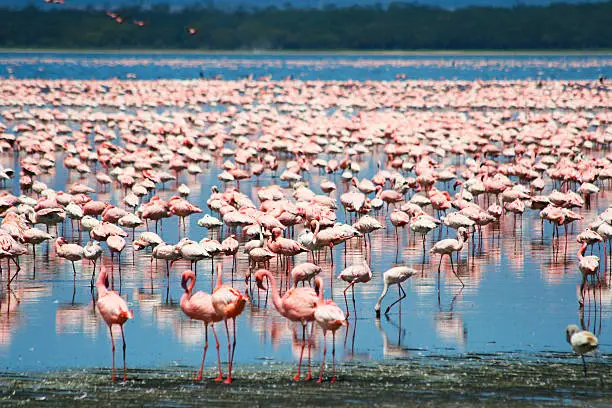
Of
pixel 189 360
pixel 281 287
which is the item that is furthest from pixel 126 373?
pixel 281 287

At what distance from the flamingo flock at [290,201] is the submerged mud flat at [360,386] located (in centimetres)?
32

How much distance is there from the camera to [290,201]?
2033 cm

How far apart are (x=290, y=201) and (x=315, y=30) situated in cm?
15704

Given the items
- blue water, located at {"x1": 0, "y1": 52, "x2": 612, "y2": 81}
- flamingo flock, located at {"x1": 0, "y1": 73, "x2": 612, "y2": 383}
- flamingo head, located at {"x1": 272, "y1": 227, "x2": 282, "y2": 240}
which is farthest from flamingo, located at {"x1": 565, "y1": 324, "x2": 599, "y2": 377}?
blue water, located at {"x1": 0, "y1": 52, "x2": 612, "y2": 81}

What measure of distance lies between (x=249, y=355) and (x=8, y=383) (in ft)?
7.51

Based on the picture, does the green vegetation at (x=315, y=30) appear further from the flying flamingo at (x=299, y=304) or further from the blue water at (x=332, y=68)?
the flying flamingo at (x=299, y=304)

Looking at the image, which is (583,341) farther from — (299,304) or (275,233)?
(275,233)

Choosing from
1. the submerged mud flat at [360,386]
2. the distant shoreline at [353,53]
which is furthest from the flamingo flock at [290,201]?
the distant shoreline at [353,53]

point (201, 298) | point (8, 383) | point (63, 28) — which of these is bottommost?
point (8, 383)

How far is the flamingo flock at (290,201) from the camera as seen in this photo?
11992 mm

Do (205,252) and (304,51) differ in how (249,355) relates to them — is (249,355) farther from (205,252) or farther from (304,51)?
(304,51)

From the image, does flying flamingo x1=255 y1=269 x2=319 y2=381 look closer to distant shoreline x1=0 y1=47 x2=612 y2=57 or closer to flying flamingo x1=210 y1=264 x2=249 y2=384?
flying flamingo x1=210 y1=264 x2=249 y2=384

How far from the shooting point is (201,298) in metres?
9.70

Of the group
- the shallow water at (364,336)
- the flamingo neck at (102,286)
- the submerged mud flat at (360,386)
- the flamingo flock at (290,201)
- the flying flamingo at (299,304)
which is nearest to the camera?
the submerged mud flat at (360,386)
